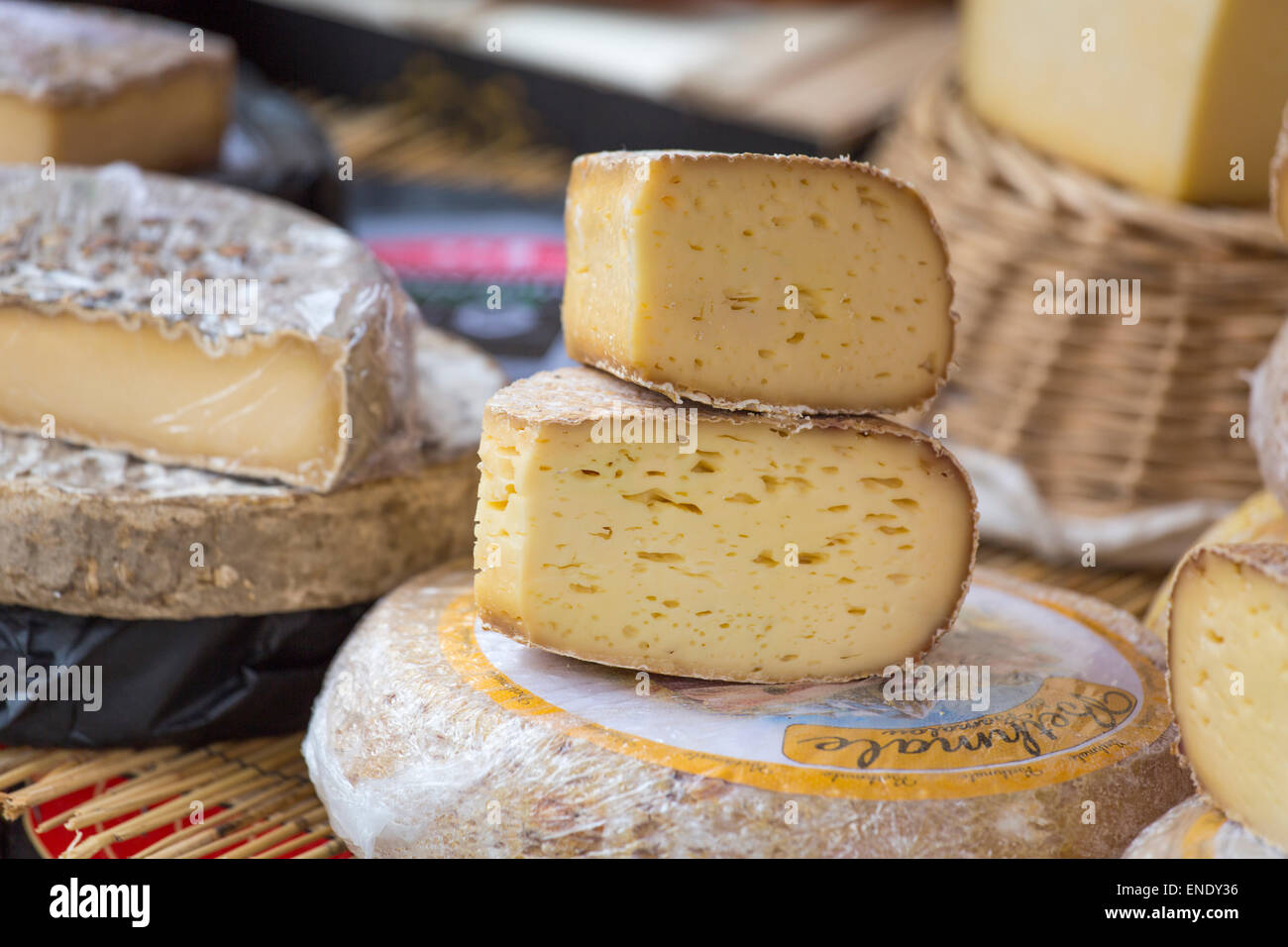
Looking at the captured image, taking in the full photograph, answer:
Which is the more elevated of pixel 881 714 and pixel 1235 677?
pixel 1235 677

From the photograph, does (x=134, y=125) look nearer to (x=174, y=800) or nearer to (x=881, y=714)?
(x=174, y=800)

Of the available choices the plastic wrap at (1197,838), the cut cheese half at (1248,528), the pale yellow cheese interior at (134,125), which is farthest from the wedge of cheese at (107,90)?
the plastic wrap at (1197,838)

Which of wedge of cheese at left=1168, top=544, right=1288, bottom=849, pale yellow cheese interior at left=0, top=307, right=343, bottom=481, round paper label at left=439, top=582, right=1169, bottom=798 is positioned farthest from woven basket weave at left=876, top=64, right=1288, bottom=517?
pale yellow cheese interior at left=0, top=307, right=343, bottom=481

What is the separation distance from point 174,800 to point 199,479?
383 millimetres

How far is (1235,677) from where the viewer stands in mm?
1196

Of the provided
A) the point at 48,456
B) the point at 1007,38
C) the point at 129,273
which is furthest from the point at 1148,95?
the point at 48,456

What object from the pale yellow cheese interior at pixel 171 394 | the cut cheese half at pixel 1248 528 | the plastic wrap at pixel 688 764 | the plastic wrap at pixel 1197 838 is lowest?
the plastic wrap at pixel 688 764

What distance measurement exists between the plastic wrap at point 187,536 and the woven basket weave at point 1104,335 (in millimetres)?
1053

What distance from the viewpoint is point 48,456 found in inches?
67.7

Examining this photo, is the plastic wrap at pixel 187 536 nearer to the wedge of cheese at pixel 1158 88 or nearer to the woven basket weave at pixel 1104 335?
the woven basket weave at pixel 1104 335

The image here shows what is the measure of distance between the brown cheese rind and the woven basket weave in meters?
1.44

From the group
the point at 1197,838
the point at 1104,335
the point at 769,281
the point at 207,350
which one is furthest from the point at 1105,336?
the point at 207,350

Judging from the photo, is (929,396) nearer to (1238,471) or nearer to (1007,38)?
(1238,471)

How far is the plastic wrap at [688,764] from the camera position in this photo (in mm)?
1281
